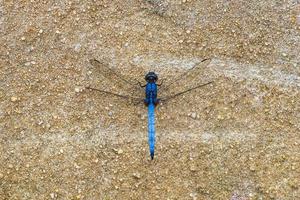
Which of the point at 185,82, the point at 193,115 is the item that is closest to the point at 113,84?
the point at 185,82

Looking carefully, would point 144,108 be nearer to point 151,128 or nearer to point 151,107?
point 151,107

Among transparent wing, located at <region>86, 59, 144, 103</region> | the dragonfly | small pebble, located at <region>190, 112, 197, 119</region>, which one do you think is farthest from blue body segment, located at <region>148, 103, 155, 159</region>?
small pebble, located at <region>190, 112, 197, 119</region>

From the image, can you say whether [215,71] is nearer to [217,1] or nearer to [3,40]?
[217,1]

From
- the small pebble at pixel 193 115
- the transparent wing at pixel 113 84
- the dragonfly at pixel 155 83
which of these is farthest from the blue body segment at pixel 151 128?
the small pebble at pixel 193 115

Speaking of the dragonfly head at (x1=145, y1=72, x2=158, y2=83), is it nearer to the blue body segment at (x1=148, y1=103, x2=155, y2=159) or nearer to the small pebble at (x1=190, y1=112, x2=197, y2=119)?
the blue body segment at (x1=148, y1=103, x2=155, y2=159)

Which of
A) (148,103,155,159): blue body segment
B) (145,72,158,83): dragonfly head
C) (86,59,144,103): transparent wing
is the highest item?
(145,72,158,83): dragonfly head

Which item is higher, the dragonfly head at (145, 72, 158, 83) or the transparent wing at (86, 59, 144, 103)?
the dragonfly head at (145, 72, 158, 83)

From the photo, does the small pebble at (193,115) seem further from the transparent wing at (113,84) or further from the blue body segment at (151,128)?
the transparent wing at (113,84)

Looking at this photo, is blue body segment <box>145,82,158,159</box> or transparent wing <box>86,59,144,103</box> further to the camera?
transparent wing <box>86,59,144,103</box>
